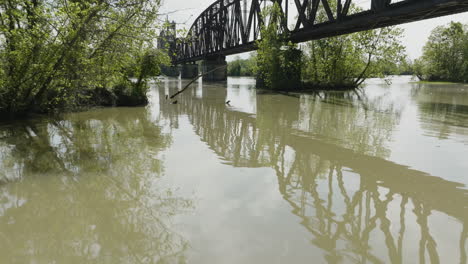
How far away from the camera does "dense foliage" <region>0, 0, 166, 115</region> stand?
9.07 meters

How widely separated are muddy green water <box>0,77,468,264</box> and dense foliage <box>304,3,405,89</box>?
27.1 meters

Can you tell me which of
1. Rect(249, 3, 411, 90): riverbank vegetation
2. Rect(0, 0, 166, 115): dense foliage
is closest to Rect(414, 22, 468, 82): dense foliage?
Rect(249, 3, 411, 90): riverbank vegetation

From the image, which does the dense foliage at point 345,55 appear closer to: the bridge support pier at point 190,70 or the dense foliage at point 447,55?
the dense foliage at point 447,55

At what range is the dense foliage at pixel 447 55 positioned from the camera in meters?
52.1

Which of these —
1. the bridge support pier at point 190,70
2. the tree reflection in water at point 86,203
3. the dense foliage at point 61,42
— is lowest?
the tree reflection in water at point 86,203

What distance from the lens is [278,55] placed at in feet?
99.0

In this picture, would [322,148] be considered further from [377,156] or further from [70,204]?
[70,204]

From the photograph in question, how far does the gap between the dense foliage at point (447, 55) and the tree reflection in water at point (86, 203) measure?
64.0m

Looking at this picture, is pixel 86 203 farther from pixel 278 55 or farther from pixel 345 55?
pixel 345 55

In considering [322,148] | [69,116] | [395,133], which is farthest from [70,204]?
[69,116]

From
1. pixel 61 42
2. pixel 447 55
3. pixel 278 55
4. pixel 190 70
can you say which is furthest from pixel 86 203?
pixel 190 70

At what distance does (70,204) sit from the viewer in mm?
4418

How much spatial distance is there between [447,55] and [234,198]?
6654cm

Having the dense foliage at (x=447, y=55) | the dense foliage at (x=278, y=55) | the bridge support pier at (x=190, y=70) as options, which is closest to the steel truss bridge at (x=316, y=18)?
the dense foliage at (x=278, y=55)
